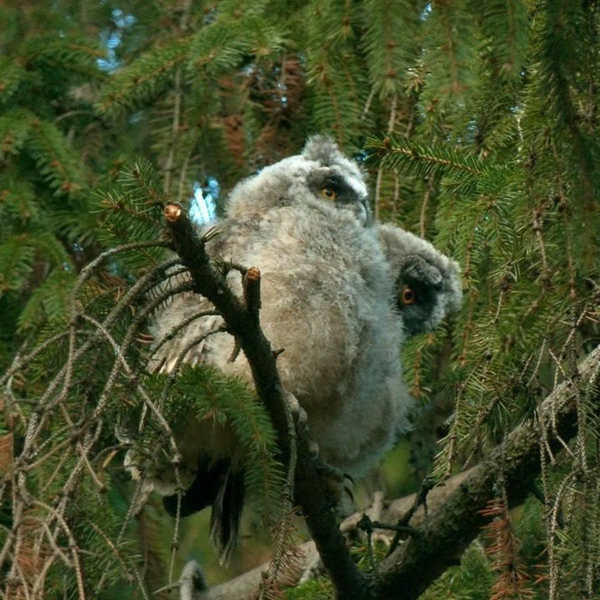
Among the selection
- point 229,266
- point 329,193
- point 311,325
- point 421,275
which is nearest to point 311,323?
point 311,325

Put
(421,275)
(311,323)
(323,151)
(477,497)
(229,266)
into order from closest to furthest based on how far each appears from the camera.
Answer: (229,266) → (477,497) → (311,323) → (323,151) → (421,275)

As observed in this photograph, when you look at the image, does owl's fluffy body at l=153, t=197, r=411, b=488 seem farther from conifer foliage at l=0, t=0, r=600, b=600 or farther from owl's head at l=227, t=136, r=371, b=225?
conifer foliage at l=0, t=0, r=600, b=600

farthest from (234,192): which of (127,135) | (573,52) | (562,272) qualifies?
(573,52)

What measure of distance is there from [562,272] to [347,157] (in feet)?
5.16

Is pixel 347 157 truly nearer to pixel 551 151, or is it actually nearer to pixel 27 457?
pixel 551 151

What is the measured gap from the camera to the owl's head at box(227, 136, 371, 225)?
3.63 m

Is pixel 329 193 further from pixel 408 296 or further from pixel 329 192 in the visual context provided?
pixel 408 296

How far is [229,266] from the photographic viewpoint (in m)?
2.46

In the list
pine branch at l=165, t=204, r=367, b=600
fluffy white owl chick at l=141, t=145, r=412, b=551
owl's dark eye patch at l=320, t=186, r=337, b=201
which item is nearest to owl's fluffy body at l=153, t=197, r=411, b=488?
fluffy white owl chick at l=141, t=145, r=412, b=551

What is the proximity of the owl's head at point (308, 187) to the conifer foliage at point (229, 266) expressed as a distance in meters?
0.15

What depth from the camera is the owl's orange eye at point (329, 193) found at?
369cm

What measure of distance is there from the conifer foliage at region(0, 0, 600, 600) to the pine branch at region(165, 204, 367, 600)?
0.17ft

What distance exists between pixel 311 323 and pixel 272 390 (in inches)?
21.9

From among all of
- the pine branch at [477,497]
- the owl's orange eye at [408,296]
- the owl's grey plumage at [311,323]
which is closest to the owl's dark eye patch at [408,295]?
the owl's orange eye at [408,296]
